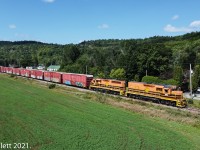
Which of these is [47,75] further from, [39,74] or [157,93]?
[157,93]

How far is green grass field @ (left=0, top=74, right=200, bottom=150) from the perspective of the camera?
88.7ft

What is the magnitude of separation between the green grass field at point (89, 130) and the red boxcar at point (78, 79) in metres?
31.1

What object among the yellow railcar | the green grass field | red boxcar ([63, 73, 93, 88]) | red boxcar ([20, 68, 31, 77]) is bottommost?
the green grass field

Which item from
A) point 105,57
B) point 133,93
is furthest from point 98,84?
point 105,57

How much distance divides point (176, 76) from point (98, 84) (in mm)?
20957

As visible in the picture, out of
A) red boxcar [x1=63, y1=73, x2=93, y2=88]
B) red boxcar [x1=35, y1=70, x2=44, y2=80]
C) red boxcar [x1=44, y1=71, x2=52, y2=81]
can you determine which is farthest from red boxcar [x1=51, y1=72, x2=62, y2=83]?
red boxcar [x1=35, y1=70, x2=44, y2=80]

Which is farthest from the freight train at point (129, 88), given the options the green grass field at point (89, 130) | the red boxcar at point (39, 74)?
the green grass field at point (89, 130)

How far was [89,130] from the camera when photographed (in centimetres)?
3183

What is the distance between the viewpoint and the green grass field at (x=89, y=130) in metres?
27.0

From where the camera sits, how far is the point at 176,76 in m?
79.2

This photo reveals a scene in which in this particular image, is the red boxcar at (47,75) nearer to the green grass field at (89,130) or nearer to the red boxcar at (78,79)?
the red boxcar at (78,79)

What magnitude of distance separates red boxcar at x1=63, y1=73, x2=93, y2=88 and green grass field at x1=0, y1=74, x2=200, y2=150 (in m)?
31.1

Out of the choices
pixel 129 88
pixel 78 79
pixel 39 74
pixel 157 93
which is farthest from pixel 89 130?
pixel 39 74

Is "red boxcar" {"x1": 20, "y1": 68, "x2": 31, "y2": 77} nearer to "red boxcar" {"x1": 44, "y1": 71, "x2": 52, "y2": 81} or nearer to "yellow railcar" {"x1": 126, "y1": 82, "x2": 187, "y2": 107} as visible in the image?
"red boxcar" {"x1": 44, "y1": 71, "x2": 52, "y2": 81}
